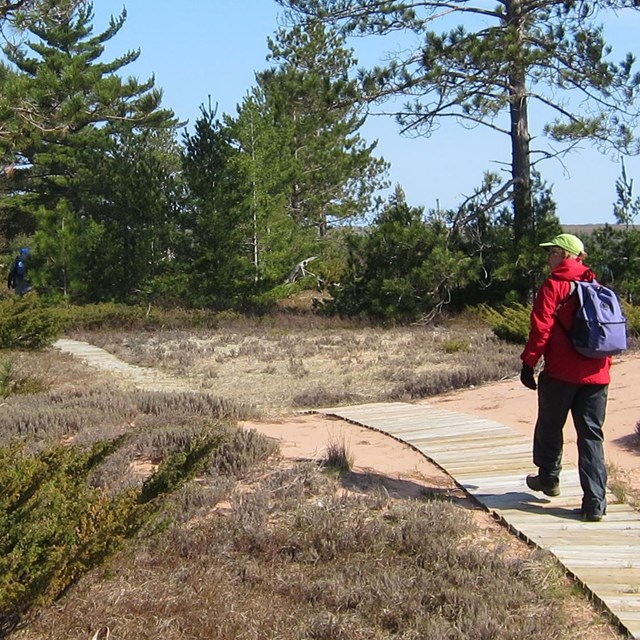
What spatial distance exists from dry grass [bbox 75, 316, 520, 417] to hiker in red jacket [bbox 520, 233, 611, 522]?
156 inches

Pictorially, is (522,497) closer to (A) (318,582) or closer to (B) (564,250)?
(B) (564,250)

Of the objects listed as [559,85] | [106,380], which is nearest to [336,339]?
[106,380]

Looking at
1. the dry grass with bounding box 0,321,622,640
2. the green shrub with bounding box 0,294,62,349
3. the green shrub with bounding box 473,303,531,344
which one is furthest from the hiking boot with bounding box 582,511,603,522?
the green shrub with bounding box 0,294,62,349

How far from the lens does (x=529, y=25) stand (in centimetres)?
1877

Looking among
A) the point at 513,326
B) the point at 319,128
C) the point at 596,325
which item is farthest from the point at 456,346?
the point at 319,128

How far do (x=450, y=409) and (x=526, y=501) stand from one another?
3.54 metres

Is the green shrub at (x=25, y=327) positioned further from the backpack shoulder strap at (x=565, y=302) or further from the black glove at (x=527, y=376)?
the backpack shoulder strap at (x=565, y=302)

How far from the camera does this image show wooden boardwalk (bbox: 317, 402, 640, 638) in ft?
14.4

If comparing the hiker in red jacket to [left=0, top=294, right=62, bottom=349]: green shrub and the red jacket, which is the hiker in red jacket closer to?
the red jacket

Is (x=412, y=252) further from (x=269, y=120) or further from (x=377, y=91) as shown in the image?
(x=269, y=120)

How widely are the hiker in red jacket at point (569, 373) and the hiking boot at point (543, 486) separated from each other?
0.30 metres

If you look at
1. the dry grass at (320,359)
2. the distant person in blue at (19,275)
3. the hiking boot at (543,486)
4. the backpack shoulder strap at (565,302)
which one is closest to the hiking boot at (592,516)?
the hiking boot at (543,486)

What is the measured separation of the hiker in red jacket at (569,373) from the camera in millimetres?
5250

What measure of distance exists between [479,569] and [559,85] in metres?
16.0
